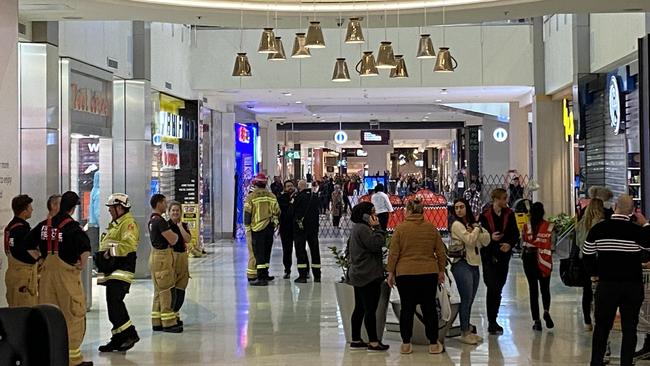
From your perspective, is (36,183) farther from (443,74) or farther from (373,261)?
(443,74)

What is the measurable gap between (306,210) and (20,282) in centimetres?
622

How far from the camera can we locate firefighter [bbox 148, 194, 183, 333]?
27.8 feet

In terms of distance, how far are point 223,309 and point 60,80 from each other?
3281 mm

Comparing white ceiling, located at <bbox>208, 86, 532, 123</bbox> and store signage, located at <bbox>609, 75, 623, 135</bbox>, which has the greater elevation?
white ceiling, located at <bbox>208, 86, 532, 123</bbox>

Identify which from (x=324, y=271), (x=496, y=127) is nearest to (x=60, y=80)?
(x=324, y=271)

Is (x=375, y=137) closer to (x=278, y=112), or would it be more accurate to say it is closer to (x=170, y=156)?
(x=278, y=112)

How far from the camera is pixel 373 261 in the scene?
760 centimetres

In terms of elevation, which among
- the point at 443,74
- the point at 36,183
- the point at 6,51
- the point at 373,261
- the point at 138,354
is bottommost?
the point at 138,354

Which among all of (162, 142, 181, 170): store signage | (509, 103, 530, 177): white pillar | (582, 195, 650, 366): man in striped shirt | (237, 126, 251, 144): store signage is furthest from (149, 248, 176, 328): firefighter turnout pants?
(509, 103, 530, 177): white pillar

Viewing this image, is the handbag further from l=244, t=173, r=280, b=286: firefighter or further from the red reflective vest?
l=244, t=173, r=280, b=286: firefighter

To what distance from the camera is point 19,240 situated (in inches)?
271

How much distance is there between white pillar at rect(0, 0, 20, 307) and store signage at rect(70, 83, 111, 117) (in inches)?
157

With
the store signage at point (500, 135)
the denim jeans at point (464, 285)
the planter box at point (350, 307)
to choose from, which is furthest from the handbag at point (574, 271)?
the store signage at point (500, 135)

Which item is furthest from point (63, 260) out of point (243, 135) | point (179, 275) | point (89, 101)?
point (243, 135)
